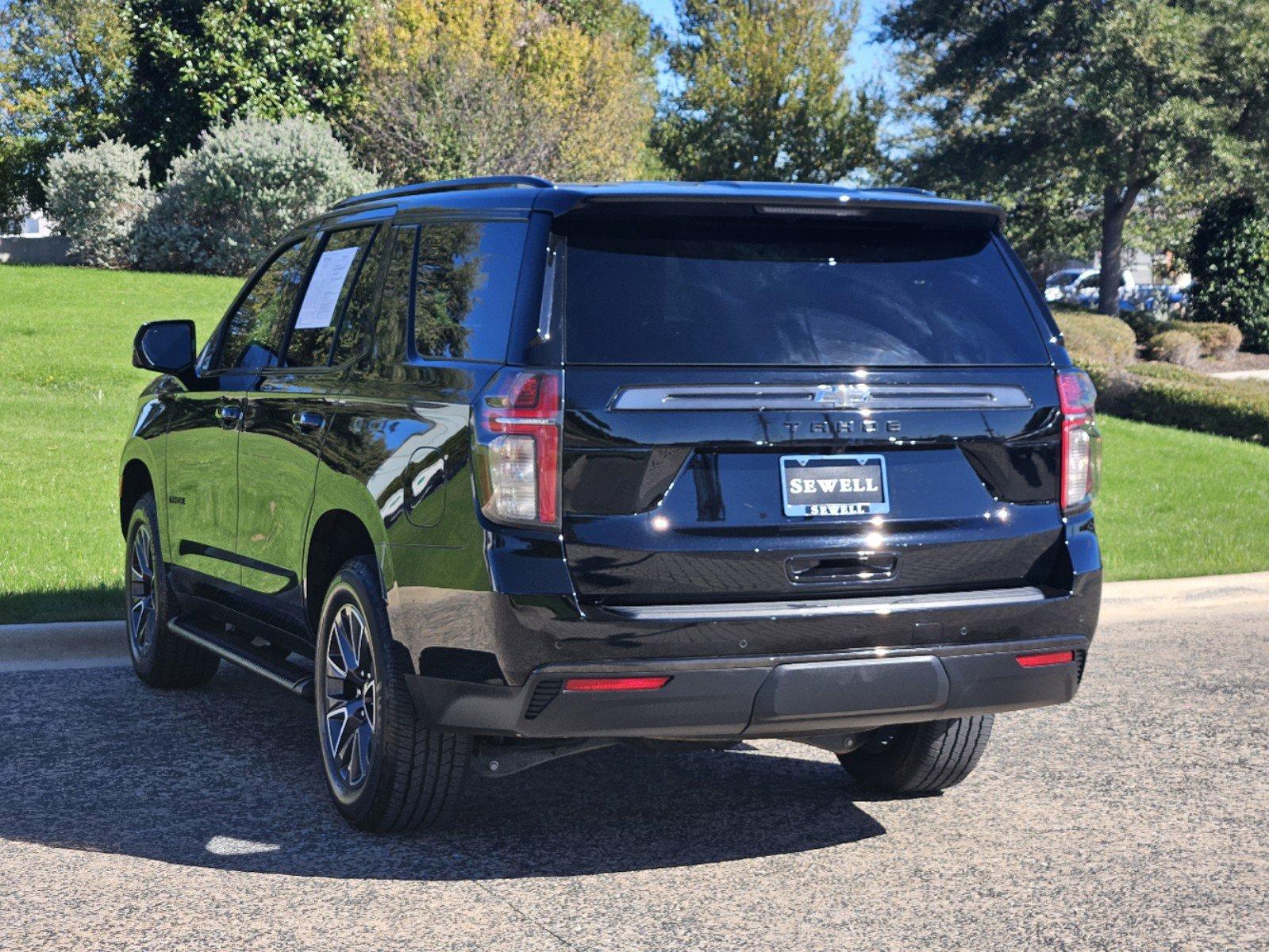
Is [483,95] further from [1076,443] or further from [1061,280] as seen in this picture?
[1061,280]

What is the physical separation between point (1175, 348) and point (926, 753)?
1048 inches

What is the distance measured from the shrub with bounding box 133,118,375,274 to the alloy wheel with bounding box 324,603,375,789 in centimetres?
2363

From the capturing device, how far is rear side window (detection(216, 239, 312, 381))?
6273mm

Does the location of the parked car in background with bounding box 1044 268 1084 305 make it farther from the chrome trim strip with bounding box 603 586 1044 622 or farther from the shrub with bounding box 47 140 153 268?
the chrome trim strip with bounding box 603 586 1044 622

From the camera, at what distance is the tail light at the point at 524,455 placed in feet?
14.2

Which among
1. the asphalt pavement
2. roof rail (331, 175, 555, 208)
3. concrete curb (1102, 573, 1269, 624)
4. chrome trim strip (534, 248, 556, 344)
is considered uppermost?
roof rail (331, 175, 555, 208)

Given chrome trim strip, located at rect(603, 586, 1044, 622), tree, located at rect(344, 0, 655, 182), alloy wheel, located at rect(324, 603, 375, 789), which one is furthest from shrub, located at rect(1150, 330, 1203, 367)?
alloy wheel, located at rect(324, 603, 375, 789)

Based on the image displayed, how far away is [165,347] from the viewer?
6.82 metres

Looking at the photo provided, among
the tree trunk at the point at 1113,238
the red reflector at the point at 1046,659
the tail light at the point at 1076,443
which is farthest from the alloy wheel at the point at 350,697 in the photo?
the tree trunk at the point at 1113,238

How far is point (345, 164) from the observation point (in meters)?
29.2

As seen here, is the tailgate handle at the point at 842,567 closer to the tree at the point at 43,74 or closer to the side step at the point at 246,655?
the side step at the point at 246,655

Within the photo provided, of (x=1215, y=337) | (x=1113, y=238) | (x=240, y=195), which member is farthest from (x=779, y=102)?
(x=240, y=195)

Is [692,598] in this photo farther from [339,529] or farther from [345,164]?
[345,164]

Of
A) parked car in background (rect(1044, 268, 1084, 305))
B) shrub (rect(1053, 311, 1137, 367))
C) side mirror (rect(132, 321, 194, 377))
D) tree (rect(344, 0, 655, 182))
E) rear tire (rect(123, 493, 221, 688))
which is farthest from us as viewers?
parked car in background (rect(1044, 268, 1084, 305))
